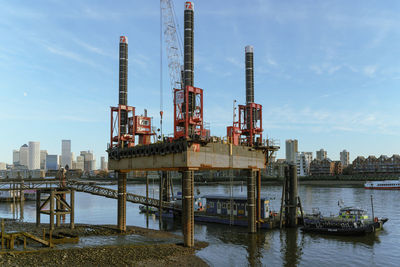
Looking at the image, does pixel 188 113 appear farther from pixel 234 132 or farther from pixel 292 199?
pixel 292 199

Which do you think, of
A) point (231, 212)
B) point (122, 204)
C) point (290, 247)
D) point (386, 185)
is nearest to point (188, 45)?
point (122, 204)

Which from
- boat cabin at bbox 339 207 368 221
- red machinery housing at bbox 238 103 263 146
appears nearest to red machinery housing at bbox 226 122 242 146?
red machinery housing at bbox 238 103 263 146

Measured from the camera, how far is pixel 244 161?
48500 millimetres

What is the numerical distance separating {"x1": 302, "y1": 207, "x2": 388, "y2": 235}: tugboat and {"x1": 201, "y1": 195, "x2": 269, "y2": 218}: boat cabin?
7138 mm

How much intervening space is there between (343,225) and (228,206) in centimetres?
1940

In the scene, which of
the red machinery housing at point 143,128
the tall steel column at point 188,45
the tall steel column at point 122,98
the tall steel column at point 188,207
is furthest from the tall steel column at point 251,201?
the tall steel column at point 122,98

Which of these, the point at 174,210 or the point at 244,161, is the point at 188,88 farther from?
the point at 174,210

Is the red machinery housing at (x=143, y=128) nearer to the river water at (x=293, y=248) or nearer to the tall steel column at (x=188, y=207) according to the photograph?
the tall steel column at (x=188, y=207)

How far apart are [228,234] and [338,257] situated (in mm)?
17174

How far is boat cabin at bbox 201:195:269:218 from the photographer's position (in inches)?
2267

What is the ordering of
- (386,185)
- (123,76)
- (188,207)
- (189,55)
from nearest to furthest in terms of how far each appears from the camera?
1. (188,207)
2. (189,55)
3. (123,76)
4. (386,185)

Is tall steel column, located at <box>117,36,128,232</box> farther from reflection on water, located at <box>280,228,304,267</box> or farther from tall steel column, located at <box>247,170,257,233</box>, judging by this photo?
reflection on water, located at <box>280,228,304,267</box>

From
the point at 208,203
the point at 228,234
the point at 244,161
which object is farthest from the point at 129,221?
the point at 244,161

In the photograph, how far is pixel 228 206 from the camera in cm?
6047
